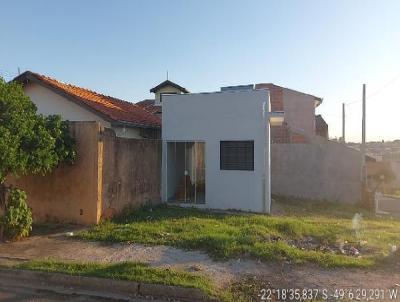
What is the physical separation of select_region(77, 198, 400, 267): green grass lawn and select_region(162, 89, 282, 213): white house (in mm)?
1352

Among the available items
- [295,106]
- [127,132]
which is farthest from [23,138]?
[295,106]

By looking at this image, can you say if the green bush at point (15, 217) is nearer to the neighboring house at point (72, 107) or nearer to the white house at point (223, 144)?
the neighboring house at point (72, 107)

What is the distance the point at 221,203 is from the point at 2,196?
730 cm

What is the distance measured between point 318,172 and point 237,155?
23.5 ft

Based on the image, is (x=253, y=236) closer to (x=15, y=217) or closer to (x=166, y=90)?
(x=15, y=217)

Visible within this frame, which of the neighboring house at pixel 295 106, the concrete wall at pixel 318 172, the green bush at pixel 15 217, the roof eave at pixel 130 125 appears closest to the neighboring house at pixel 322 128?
the neighboring house at pixel 295 106

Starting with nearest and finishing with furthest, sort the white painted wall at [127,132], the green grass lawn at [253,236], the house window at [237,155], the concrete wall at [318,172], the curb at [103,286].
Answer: the curb at [103,286]
the green grass lawn at [253,236]
the house window at [237,155]
the white painted wall at [127,132]
the concrete wall at [318,172]

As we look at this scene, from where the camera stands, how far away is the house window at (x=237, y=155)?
14445mm

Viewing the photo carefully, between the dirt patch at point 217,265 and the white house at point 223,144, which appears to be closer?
the dirt patch at point 217,265

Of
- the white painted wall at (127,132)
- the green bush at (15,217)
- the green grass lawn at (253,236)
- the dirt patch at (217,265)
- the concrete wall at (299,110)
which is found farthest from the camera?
the concrete wall at (299,110)

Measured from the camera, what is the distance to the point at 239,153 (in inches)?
576

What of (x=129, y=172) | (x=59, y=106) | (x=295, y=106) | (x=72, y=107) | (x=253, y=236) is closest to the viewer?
(x=253, y=236)

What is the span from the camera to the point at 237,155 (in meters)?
14.6

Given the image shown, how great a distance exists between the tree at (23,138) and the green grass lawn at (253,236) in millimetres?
2027
